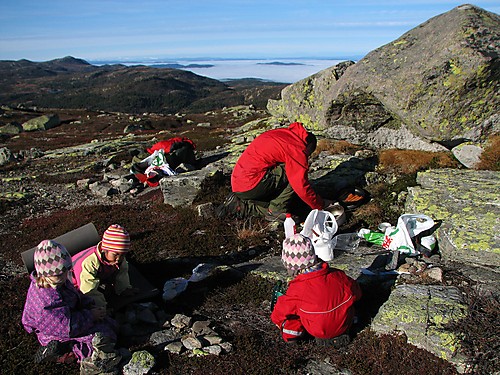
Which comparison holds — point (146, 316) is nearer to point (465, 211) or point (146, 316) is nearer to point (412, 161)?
point (465, 211)

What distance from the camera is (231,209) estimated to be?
1102 centimetres

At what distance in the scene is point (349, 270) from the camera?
7.44 metres

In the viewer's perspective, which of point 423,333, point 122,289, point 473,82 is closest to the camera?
point 423,333

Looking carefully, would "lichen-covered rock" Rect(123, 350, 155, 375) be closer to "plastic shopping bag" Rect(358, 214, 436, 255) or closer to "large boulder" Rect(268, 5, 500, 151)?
"plastic shopping bag" Rect(358, 214, 436, 255)

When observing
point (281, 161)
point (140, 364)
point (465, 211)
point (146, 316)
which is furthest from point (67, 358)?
point (465, 211)

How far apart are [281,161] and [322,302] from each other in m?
4.99

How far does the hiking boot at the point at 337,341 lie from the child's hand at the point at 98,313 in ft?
10.3

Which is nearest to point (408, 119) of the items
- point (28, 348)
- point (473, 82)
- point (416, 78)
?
point (416, 78)

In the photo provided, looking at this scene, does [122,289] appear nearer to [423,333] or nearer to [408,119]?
[423,333]

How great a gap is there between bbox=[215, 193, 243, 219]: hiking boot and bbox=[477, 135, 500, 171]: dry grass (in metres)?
6.57

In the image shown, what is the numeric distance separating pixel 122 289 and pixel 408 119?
927cm

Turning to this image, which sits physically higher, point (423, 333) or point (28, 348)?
point (423, 333)

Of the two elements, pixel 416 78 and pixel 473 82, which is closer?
pixel 473 82

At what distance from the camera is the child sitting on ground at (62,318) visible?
17.0 feet
